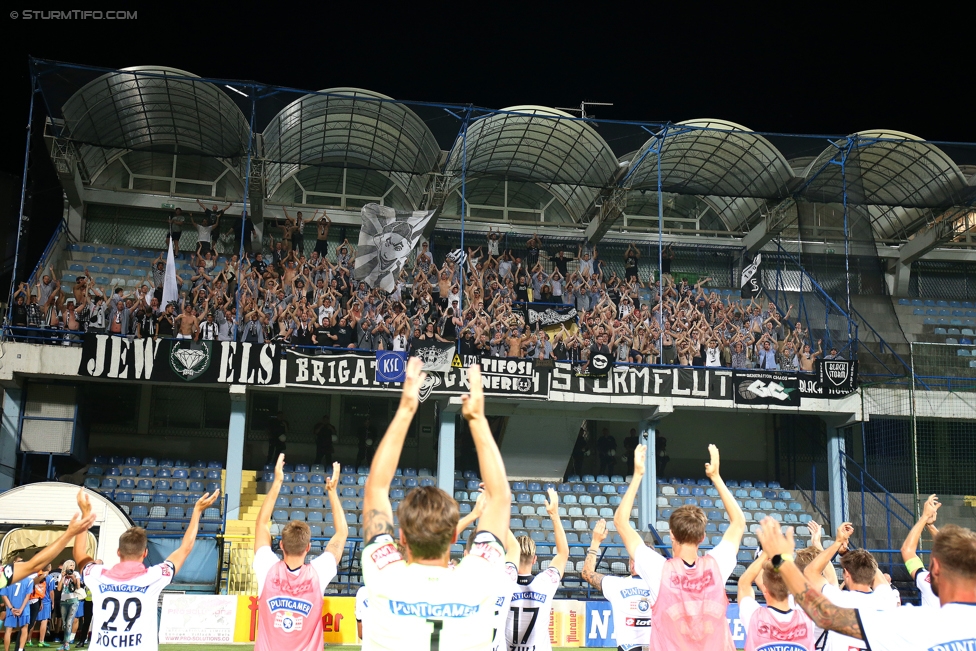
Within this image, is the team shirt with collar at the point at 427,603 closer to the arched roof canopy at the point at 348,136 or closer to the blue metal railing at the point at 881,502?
the blue metal railing at the point at 881,502

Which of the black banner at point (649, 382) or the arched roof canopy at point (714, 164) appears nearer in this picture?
the black banner at point (649, 382)

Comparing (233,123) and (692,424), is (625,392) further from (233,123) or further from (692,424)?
(233,123)

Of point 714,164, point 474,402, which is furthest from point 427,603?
point 714,164

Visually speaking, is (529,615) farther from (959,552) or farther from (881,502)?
(881,502)

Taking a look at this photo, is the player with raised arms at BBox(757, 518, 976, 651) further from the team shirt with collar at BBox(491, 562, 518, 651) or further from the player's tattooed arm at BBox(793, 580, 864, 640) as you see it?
the team shirt with collar at BBox(491, 562, 518, 651)

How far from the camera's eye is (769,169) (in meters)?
30.6

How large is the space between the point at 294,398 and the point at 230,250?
6.32 metres

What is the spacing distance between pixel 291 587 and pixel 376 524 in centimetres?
273

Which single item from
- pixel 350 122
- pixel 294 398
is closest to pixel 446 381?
pixel 294 398

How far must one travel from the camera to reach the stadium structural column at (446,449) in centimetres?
2478

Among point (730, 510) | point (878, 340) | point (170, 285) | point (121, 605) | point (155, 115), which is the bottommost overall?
point (121, 605)

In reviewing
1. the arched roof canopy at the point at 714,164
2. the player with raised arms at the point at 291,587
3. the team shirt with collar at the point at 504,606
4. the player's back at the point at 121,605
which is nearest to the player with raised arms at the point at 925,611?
the team shirt with collar at the point at 504,606

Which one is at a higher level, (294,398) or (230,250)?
(230,250)

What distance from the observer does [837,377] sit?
84.7ft
